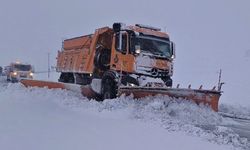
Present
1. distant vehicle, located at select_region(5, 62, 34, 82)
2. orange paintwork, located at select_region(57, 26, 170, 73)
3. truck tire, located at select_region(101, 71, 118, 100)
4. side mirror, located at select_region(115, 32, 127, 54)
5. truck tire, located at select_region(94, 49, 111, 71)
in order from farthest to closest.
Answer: distant vehicle, located at select_region(5, 62, 34, 82), truck tire, located at select_region(94, 49, 111, 71), truck tire, located at select_region(101, 71, 118, 100), orange paintwork, located at select_region(57, 26, 170, 73), side mirror, located at select_region(115, 32, 127, 54)

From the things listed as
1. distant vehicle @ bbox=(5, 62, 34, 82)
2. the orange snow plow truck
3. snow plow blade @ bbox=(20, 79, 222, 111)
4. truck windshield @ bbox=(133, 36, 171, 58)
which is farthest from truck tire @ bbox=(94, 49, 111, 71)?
distant vehicle @ bbox=(5, 62, 34, 82)

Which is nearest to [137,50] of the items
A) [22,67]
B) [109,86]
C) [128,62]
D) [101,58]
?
[128,62]

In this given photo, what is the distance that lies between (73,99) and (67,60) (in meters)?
5.52

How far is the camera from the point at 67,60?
2003 centimetres

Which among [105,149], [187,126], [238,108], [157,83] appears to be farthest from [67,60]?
[105,149]

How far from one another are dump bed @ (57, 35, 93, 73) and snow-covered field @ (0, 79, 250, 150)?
12.3ft

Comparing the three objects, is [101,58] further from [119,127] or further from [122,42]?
[119,127]

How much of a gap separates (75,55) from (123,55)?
4.84 metres

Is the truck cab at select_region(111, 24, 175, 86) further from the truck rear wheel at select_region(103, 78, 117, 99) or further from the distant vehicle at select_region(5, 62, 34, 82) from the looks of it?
the distant vehicle at select_region(5, 62, 34, 82)

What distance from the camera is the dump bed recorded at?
17.5 meters

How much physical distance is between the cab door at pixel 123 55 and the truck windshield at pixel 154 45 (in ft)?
1.29

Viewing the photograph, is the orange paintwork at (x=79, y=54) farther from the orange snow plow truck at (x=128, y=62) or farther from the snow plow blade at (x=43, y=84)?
the snow plow blade at (x=43, y=84)

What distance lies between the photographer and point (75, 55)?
A: 18859 mm

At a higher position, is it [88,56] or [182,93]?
[88,56]
